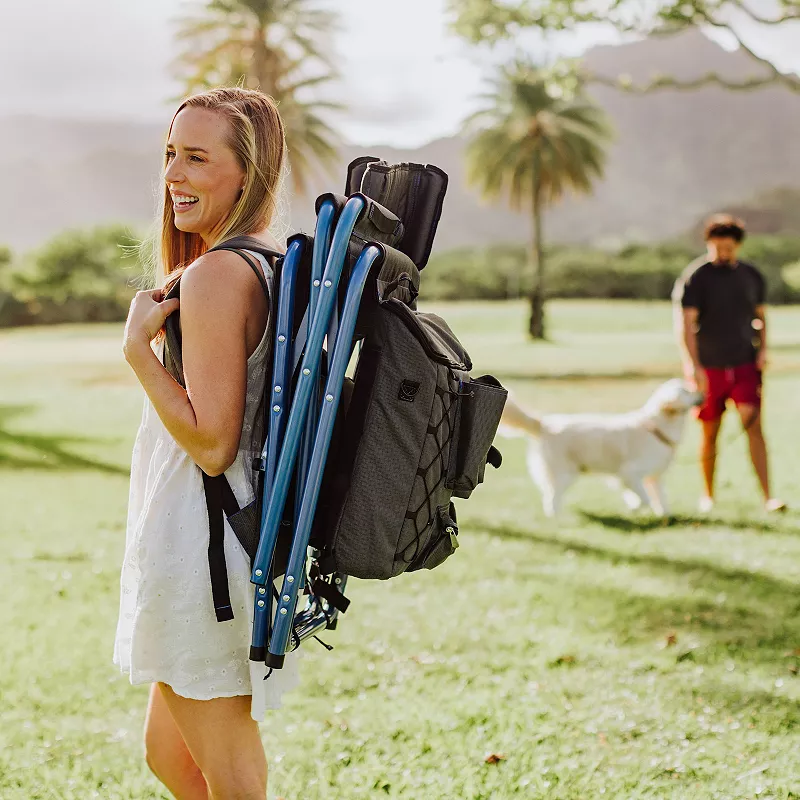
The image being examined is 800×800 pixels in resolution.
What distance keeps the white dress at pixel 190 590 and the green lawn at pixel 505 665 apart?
5.07ft

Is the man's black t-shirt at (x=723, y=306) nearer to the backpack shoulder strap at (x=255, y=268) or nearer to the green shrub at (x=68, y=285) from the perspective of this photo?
the backpack shoulder strap at (x=255, y=268)

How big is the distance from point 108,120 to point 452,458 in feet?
638

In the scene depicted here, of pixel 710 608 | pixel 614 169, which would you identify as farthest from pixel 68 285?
pixel 614 169

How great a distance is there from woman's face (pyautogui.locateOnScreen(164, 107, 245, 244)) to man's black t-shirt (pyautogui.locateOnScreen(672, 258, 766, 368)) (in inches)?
234

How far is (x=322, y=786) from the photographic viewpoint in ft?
11.4

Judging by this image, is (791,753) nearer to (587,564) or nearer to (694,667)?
(694,667)

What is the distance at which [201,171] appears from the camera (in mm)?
2125

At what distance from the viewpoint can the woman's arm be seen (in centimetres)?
196

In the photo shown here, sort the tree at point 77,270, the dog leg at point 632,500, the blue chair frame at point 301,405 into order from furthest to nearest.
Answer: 1. the tree at point 77,270
2. the dog leg at point 632,500
3. the blue chair frame at point 301,405

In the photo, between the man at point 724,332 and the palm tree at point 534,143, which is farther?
the palm tree at point 534,143

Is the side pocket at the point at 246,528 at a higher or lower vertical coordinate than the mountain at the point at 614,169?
lower

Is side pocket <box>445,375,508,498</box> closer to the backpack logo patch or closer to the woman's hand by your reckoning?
the backpack logo patch

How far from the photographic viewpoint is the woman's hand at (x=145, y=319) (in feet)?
6.52

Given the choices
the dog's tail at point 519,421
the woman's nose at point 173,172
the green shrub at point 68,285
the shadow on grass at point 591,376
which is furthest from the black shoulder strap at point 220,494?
the green shrub at point 68,285
